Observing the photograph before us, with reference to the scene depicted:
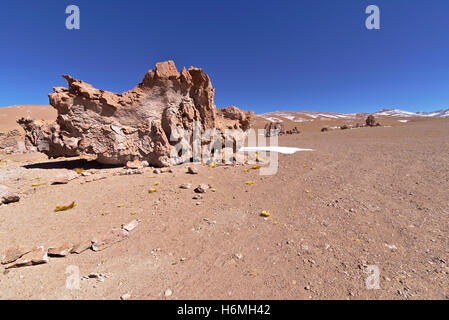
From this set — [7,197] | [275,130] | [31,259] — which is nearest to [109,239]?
[31,259]

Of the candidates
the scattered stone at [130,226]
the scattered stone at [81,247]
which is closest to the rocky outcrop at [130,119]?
the scattered stone at [130,226]

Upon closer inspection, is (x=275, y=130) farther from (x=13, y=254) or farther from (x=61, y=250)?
(x=13, y=254)

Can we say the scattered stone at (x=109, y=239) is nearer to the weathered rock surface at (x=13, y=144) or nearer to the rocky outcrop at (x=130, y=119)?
the rocky outcrop at (x=130, y=119)

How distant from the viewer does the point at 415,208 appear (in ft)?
10.5

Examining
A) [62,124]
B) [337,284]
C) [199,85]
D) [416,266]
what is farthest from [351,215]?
[62,124]

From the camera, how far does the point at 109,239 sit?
271 centimetres

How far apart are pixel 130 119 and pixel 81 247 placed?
5.70 meters

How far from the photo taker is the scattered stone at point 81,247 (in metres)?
2.52

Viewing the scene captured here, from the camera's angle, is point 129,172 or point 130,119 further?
point 130,119

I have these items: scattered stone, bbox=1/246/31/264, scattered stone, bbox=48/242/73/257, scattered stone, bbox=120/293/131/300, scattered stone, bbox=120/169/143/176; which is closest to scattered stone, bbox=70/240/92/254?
scattered stone, bbox=48/242/73/257

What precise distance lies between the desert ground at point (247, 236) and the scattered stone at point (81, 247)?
7cm

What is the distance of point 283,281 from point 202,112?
24.8 feet

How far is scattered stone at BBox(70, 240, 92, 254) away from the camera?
2516 mm

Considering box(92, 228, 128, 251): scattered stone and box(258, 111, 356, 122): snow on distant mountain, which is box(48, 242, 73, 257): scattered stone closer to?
box(92, 228, 128, 251): scattered stone
